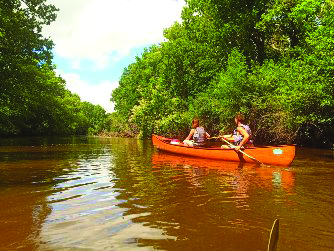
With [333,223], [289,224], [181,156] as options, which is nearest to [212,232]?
[289,224]

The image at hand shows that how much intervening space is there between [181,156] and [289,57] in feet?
40.6

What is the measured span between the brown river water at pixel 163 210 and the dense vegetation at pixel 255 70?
8.27m

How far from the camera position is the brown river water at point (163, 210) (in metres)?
4.02

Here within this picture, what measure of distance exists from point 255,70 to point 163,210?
17754 mm

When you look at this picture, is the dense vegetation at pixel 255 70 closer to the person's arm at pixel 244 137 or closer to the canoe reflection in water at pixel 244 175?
the person's arm at pixel 244 137

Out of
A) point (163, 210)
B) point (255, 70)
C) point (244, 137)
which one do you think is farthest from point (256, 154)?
point (255, 70)

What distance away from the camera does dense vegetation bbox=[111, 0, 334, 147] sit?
16594 mm

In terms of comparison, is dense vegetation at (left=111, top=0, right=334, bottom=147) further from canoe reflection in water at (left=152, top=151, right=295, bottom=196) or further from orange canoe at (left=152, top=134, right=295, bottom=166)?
canoe reflection in water at (left=152, top=151, right=295, bottom=196)

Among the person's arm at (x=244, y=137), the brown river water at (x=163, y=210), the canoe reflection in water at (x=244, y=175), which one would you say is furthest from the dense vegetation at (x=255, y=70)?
the brown river water at (x=163, y=210)

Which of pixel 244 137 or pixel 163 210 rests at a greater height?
pixel 244 137

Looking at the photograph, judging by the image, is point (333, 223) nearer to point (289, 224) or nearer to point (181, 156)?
point (289, 224)

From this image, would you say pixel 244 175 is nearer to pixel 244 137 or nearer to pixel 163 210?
pixel 244 137

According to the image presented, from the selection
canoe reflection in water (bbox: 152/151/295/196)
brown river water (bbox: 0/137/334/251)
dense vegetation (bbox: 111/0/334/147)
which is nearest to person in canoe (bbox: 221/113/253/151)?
canoe reflection in water (bbox: 152/151/295/196)

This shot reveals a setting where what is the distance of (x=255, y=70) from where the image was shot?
21375 millimetres
